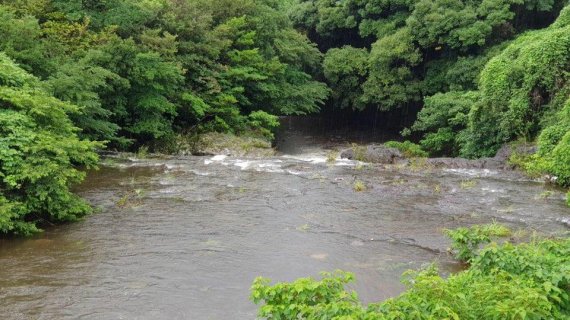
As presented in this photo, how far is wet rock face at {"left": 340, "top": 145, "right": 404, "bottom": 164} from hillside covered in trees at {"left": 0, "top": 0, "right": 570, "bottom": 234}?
341 centimetres

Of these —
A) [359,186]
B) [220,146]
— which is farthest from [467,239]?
[220,146]

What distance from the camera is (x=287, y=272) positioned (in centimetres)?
A: 898

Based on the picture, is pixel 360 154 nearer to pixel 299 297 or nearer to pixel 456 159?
pixel 456 159

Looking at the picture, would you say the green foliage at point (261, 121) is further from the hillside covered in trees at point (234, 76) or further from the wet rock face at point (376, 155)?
the wet rock face at point (376, 155)

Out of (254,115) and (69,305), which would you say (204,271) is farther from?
(254,115)

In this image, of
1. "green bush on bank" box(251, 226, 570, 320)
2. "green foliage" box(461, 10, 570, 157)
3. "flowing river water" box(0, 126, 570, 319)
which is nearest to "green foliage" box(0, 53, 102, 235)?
"flowing river water" box(0, 126, 570, 319)

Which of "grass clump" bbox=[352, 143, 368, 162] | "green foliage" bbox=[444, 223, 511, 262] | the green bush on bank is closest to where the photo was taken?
the green bush on bank

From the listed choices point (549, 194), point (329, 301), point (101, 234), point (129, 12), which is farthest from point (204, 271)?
point (129, 12)

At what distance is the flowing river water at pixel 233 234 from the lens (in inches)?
316

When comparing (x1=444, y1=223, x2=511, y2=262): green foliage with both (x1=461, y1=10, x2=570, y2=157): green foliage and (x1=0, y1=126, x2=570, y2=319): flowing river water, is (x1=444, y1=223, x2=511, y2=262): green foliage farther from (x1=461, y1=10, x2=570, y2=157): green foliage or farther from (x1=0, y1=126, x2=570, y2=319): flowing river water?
(x1=461, y1=10, x2=570, y2=157): green foliage

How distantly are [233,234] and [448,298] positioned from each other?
6.49 metres

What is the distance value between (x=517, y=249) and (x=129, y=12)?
18.5 metres

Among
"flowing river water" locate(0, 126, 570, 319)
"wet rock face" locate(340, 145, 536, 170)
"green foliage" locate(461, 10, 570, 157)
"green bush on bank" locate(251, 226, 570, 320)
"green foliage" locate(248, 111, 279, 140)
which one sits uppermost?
"green foliage" locate(461, 10, 570, 157)

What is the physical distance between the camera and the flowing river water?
8.02 meters
